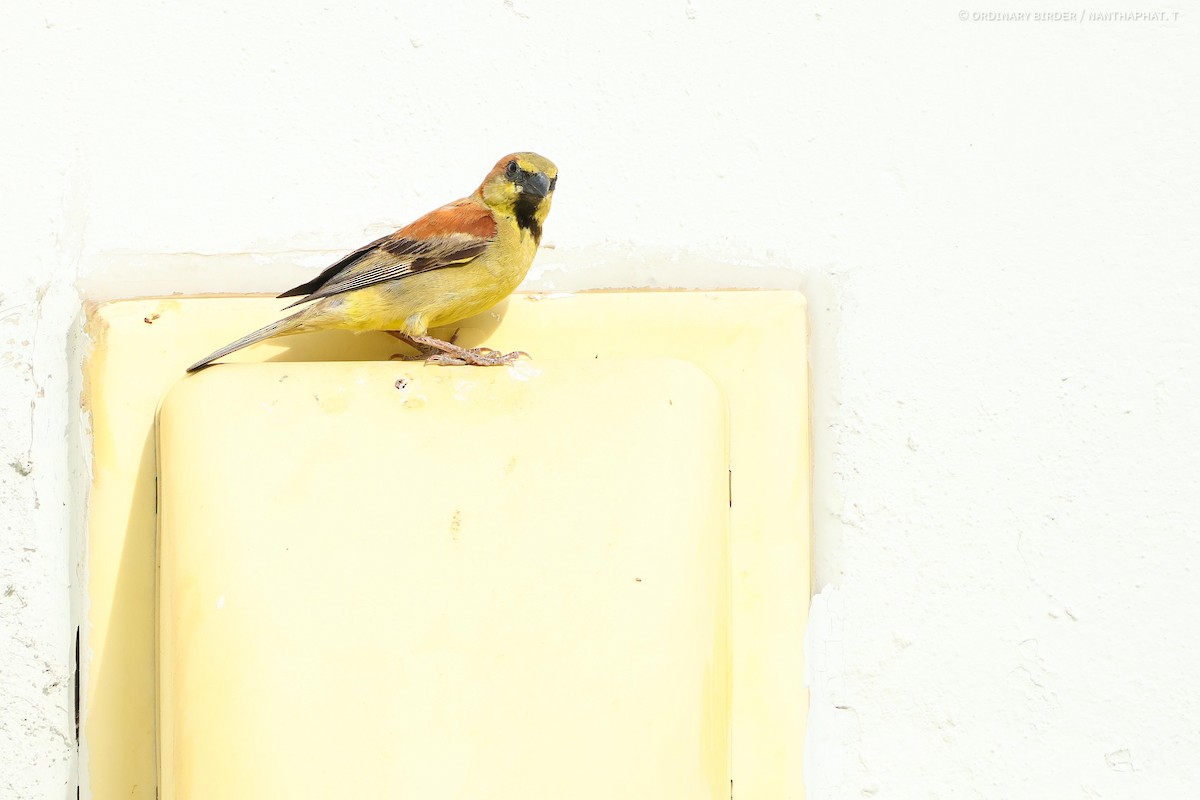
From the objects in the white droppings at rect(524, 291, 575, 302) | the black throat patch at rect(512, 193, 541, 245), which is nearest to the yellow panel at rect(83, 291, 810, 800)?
the white droppings at rect(524, 291, 575, 302)

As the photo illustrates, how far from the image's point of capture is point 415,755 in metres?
1.15

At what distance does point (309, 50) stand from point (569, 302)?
1.75 ft

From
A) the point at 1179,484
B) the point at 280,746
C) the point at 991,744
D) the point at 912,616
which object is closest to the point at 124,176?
the point at 280,746

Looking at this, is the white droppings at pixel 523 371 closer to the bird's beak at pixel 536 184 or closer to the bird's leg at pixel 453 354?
the bird's leg at pixel 453 354

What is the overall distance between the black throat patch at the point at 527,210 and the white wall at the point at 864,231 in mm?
63

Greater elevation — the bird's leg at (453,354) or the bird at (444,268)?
the bird at (444,268)

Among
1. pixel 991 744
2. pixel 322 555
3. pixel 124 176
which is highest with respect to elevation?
pixel 124 176

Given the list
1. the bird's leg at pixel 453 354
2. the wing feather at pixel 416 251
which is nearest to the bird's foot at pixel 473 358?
the bird's leg at pixel 453 354

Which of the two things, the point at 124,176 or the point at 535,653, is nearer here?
the point at 535,653

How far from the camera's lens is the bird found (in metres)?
1.33

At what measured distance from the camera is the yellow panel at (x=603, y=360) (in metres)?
1.30

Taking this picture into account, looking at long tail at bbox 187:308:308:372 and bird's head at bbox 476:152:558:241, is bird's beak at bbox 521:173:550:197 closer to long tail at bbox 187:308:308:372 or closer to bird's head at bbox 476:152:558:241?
bird's head at bbox 476:152:558:241

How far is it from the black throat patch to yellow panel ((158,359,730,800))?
0.88ft

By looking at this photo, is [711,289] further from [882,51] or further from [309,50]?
[309,50]
